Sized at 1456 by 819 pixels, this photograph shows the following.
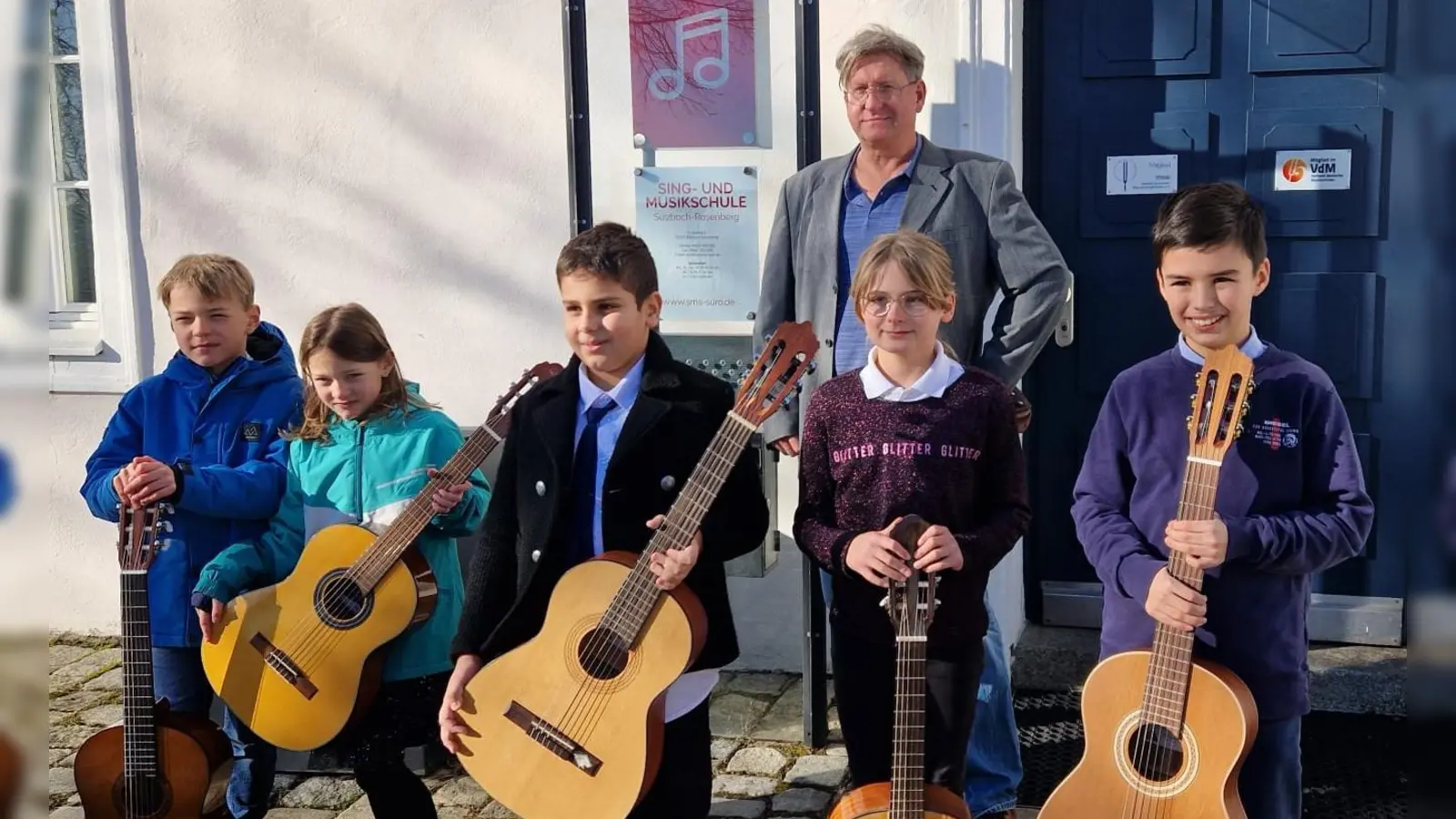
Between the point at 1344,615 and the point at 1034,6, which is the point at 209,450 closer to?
the point at 1034,6

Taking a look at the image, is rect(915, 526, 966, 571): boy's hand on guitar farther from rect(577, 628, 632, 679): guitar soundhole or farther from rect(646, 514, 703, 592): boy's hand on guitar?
rect(577, 628, 632, 679): guitar soundhole

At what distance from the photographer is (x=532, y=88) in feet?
15.9

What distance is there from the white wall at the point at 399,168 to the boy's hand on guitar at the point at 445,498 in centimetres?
143

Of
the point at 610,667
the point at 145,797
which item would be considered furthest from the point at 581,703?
the point at 145,797

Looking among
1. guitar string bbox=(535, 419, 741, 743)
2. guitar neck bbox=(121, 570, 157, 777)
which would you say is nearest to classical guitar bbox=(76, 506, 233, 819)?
guitar neck bbox=(121, 570, 157, 777)

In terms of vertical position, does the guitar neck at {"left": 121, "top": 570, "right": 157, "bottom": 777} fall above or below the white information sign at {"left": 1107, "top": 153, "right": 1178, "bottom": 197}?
below

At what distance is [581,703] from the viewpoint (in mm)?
2777

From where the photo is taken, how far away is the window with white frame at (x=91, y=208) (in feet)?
17.2

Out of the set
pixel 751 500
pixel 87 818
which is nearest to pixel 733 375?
pixel 751 500

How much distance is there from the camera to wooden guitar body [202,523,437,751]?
3307 mm

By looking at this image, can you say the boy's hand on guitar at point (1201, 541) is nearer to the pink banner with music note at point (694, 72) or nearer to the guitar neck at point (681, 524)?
the guitar neck at point (681, 524)

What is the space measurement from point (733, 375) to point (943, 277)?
1.69 metres

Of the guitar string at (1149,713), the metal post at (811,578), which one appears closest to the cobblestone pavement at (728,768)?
the metal post at (811,578)

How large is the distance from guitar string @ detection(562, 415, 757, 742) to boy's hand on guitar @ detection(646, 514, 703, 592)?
2 centimetres
